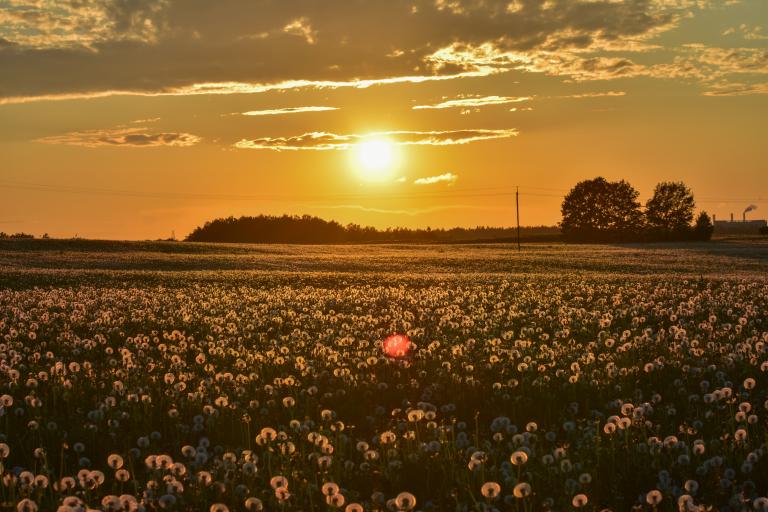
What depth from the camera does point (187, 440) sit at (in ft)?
28.4

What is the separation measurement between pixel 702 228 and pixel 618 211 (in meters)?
18.8

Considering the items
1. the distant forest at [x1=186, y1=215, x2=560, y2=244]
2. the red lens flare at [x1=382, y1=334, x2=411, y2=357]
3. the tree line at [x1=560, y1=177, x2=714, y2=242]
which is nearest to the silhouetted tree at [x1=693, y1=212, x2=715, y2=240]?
the tree line at [x1=560, y1=177, x2=714, y2=242]

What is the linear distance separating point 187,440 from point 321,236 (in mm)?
117518

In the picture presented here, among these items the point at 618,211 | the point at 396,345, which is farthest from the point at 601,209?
the point at 396,345

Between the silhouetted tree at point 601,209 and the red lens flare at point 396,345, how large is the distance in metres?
133

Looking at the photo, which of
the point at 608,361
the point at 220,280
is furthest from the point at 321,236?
the point at 608,361

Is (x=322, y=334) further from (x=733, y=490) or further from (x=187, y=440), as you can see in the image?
(x=733, y=490)

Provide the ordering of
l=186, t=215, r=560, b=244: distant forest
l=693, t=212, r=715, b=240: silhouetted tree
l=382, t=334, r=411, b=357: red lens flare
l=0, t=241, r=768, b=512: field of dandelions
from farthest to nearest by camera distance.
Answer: l=693, t=212, r=715, b=240: silhouetted tree < l=186, t=215, r=560, b=244: distant forest < l=382, t=334, r=411, b=357: red lens flare < l=0, t=241, r=768, b=512: field of dandelions

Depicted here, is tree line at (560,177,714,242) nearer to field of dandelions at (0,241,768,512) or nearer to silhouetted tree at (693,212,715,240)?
silhouetted tree at (693,212,715,240)

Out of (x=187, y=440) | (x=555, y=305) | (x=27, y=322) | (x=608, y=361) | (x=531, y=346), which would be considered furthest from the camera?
(x=555, y=305)

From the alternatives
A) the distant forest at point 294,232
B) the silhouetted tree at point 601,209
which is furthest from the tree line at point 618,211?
the distant forest at point 294,232

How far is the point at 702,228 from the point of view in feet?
445

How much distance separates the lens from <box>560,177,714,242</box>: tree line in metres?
146

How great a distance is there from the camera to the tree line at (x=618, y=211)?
146375 mm
